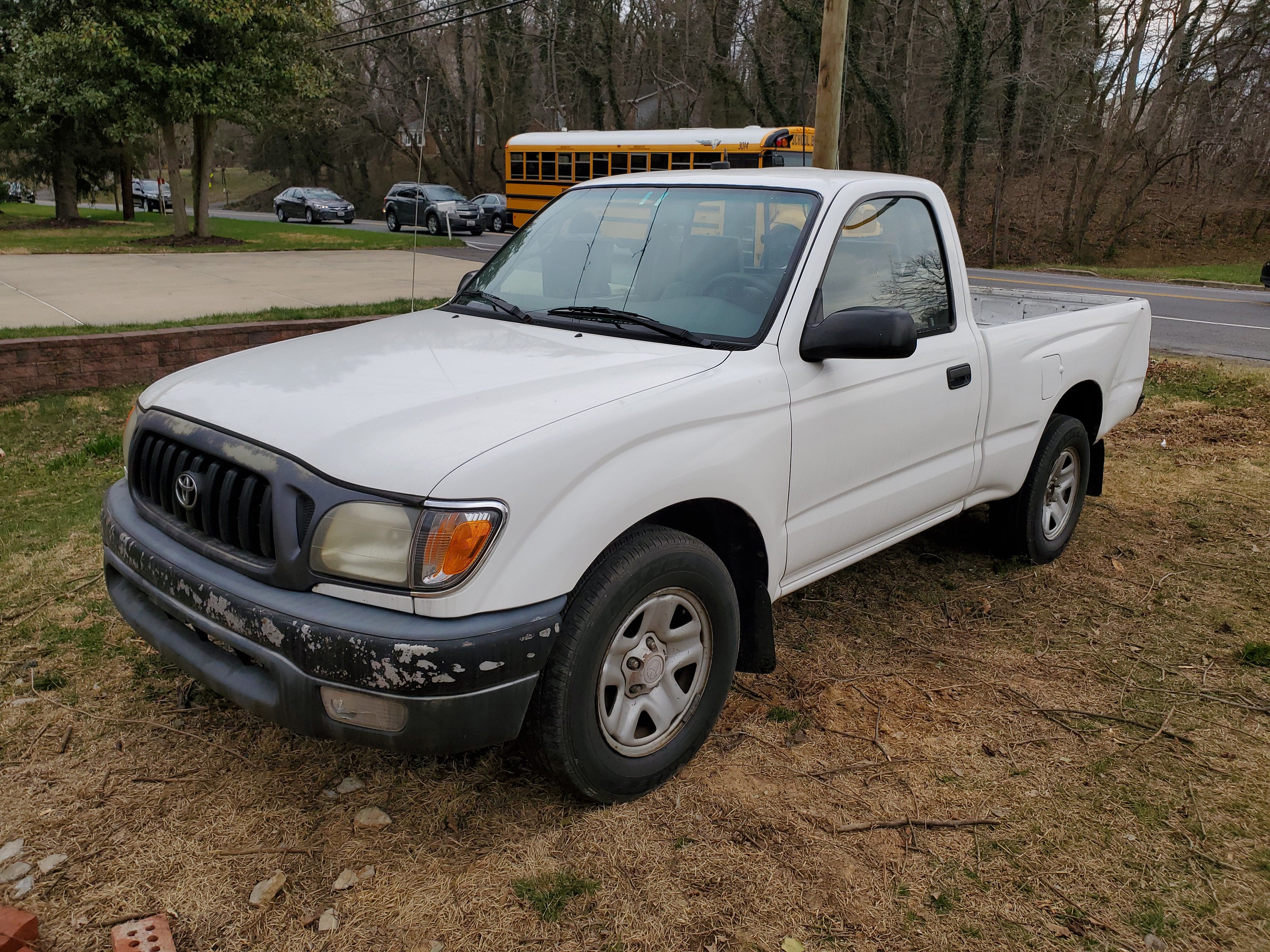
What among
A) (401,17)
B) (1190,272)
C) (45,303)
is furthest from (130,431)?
(401,17)

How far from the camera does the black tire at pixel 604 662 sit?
2641 mm

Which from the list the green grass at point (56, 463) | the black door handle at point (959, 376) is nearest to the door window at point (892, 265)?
the black door handle at point (959, 376)

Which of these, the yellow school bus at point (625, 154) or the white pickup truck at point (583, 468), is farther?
the yellow school bus at point (625, 154)

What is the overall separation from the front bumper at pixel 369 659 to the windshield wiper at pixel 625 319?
3.69 ft

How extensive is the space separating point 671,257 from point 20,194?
73654 mm

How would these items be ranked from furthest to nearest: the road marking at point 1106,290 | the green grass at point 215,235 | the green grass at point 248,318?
the green grass at point 215,235 < the road marking at point 1106,290 < the green grass at point 248,318

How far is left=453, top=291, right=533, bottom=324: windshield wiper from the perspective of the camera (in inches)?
147

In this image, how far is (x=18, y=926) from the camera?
92.1 inches

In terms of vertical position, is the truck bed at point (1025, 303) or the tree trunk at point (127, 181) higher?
the tree trunk at point (127, 181)

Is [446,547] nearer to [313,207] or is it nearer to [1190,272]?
[1190,272]

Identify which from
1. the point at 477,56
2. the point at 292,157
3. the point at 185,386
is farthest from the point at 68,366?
the point at 292,157

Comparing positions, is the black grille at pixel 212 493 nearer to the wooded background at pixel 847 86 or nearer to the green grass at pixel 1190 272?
the wooded background at pixel 847 86

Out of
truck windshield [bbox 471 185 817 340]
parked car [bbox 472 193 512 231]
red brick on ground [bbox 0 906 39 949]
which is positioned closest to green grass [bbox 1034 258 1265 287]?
parked car [bbox 472 193 512 231]

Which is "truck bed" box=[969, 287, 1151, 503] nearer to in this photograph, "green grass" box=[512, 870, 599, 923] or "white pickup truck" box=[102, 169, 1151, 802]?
"white pickup truck" box=[102, 169, 1151, 802]
